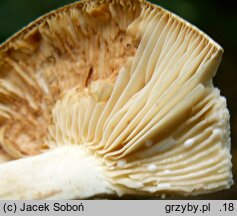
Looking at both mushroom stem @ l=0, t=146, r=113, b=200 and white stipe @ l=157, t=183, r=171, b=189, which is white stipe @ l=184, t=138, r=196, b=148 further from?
mushroom stem @ l=0, t=146, r=113, b=200

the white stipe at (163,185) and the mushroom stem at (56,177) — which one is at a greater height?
the mushroom stem at (56,177)

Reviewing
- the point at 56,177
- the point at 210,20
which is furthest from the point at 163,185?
the point at 210,20

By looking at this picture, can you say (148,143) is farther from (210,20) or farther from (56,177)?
(210,20)

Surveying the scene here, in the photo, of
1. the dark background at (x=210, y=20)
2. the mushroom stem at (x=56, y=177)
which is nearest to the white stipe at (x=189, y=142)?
the mushroom stem at (x=56, y=177)

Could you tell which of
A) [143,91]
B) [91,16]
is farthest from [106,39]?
[143,91]

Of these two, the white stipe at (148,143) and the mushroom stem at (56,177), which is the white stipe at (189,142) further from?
the mushroom stem at (56,177)

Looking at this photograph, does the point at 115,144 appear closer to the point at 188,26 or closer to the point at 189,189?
the point at 189,189
